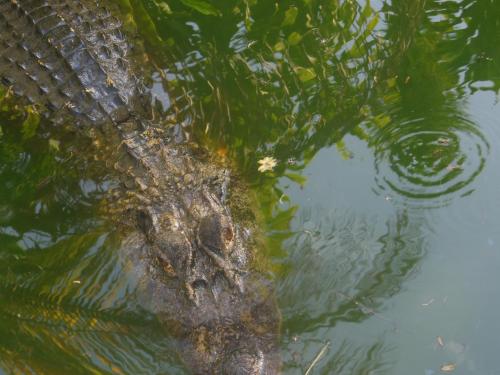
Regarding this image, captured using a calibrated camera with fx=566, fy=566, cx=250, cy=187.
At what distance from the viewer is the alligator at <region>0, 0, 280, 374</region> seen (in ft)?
11.4

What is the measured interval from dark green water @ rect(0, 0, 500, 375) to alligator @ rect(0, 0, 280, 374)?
0.21 m

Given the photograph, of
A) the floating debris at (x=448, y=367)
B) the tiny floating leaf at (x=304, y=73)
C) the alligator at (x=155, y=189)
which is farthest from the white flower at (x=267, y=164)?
the floating debris at (x=448, y=367)

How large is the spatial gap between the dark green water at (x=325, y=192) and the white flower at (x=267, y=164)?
0.16 feet

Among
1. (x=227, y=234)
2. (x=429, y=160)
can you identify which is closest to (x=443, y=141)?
(x=429, y=160)

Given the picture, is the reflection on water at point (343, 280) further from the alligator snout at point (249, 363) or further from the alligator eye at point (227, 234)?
the alligator eye at point (227, 234)

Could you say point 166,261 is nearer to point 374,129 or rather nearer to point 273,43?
point 374,129

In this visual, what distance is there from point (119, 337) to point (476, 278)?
98.1 inches

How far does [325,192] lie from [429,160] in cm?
86

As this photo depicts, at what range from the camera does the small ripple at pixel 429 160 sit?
4332mm

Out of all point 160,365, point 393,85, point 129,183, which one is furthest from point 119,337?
point 393,85

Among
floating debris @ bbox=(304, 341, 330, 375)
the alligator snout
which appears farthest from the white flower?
the alligator snout

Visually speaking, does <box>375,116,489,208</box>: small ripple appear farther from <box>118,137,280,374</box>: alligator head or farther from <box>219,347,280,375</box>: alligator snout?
<box>219,347,280,375</box>: alligator snout

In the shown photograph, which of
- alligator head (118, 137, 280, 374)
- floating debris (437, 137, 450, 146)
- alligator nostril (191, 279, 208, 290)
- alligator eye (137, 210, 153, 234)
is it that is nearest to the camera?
alligator head (118, 137, 280, 374)

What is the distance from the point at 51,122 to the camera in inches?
189
